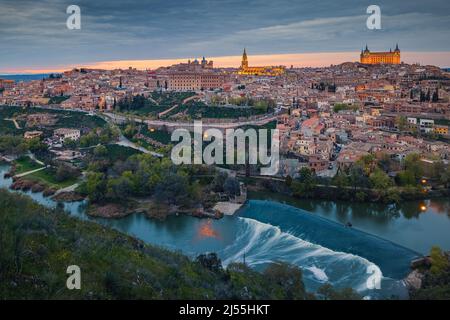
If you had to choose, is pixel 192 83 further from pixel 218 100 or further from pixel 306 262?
pixel 306 262

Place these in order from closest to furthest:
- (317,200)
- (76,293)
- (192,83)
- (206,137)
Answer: (76,293)
(317,200)
(206,137)
(192,83)

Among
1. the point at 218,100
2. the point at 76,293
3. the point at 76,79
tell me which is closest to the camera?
the point at 76,293

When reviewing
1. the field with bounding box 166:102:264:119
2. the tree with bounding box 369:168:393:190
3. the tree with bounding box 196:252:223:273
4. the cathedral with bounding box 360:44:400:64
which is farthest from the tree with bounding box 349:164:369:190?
the cathedral with bounding box 360:44:400:64

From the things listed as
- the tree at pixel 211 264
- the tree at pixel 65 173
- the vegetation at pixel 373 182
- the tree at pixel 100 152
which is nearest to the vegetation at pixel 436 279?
the tree at pixel 211 264

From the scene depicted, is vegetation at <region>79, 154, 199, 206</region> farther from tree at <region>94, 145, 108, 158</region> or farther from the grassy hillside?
the grassy hillside

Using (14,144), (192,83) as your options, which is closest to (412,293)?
(14,144)
